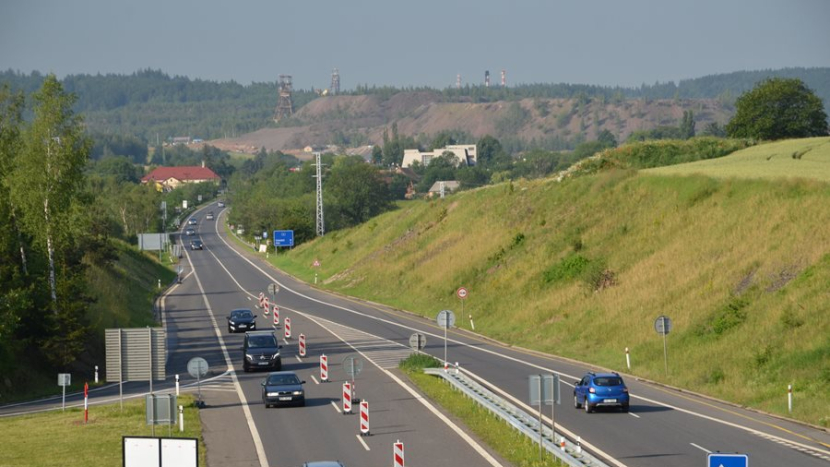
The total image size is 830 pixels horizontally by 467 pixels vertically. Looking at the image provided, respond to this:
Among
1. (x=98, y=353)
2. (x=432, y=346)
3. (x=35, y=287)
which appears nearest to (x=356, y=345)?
(x=432, y=346)

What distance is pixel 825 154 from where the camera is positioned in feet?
258

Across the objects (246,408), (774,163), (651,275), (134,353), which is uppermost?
(774,163)

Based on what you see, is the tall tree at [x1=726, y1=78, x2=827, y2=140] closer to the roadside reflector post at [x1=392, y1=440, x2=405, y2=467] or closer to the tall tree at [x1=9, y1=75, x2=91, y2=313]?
the tall tree at [x1=9, y1=75, x2=91, y2=313]

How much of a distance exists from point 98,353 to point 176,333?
1545cm

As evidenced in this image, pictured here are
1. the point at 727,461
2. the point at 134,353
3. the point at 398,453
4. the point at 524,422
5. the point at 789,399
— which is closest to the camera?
the point at 727,461

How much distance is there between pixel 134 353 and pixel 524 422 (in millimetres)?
12535

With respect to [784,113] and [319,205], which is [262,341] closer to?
[784,113]

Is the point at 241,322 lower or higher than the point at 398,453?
lower

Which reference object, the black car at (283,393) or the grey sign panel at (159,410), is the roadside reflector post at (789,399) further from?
the grey sign panel at (159,410)

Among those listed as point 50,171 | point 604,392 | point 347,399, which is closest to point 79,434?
point 347,399

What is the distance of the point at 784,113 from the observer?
103 metres

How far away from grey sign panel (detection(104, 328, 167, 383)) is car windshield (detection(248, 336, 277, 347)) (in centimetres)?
1406

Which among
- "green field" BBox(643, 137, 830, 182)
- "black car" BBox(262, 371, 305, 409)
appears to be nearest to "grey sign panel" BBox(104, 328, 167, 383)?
"black car" BBox(262, 371, 305, 409)

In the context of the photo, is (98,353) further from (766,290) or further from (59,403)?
(766,290)
